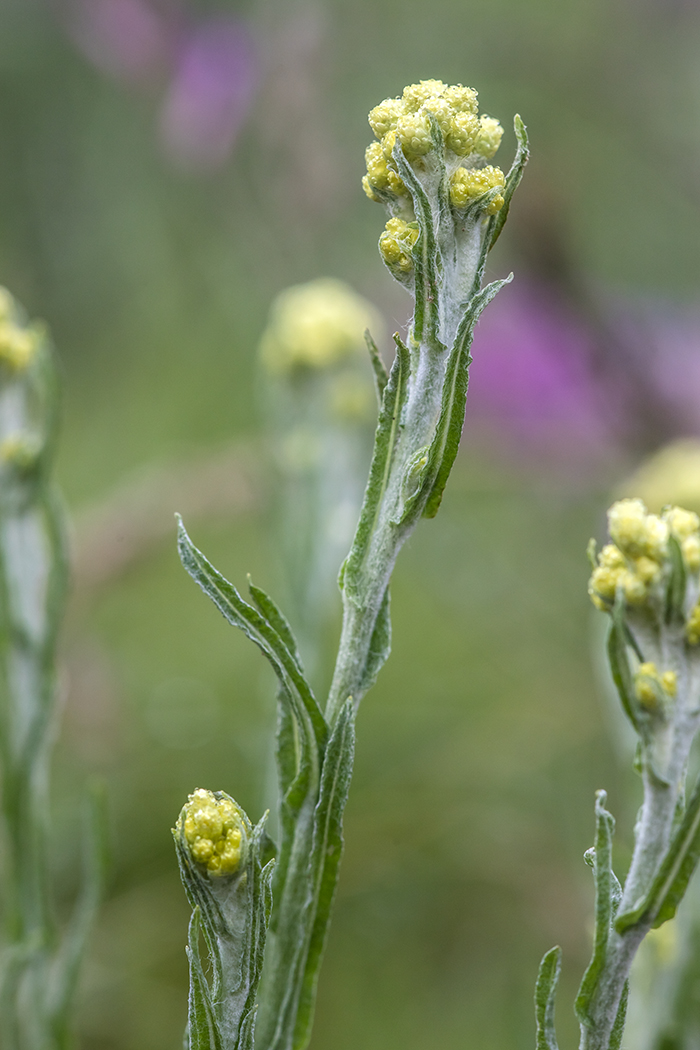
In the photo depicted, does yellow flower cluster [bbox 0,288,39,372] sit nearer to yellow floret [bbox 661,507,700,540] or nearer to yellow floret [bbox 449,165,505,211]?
yellow floret [bbox 449,165,505,211]

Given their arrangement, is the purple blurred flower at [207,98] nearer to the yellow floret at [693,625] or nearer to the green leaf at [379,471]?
the green leaf at [379,471]

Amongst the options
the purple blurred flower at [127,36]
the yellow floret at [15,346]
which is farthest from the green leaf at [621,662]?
the purple blurred flower at [127,36]

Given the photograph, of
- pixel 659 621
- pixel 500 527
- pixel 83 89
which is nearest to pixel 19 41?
pixel 83 89

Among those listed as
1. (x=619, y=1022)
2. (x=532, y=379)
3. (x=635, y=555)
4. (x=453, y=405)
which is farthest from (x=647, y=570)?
(x=532, y=379)

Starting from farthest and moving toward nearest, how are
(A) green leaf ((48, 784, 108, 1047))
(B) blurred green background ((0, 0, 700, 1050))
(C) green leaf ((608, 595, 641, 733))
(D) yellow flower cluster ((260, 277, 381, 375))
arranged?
(B) blurred green background ((0, 0, 700, 1050)), (D) yellow flower cluster ((260, 277, 381, 375)), (A) green leaf ((48, 784, 108, 1047)), (C) green leaf ((608, 595, 641, 733))

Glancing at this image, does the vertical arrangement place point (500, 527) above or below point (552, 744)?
above

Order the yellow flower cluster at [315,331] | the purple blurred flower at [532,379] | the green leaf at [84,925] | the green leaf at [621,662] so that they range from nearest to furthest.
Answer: the green leaf at [621,662], the green leaf at [84,925], the yellow flower cluster at [315,331], the purple blurred flower at [532,379]

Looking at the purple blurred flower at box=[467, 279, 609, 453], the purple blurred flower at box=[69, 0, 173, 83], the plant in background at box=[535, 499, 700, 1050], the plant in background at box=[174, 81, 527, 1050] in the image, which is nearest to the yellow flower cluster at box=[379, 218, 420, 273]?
the plant in background at box=[174, 81, 527, 1050]

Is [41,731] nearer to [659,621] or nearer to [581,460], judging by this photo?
[659,621]
